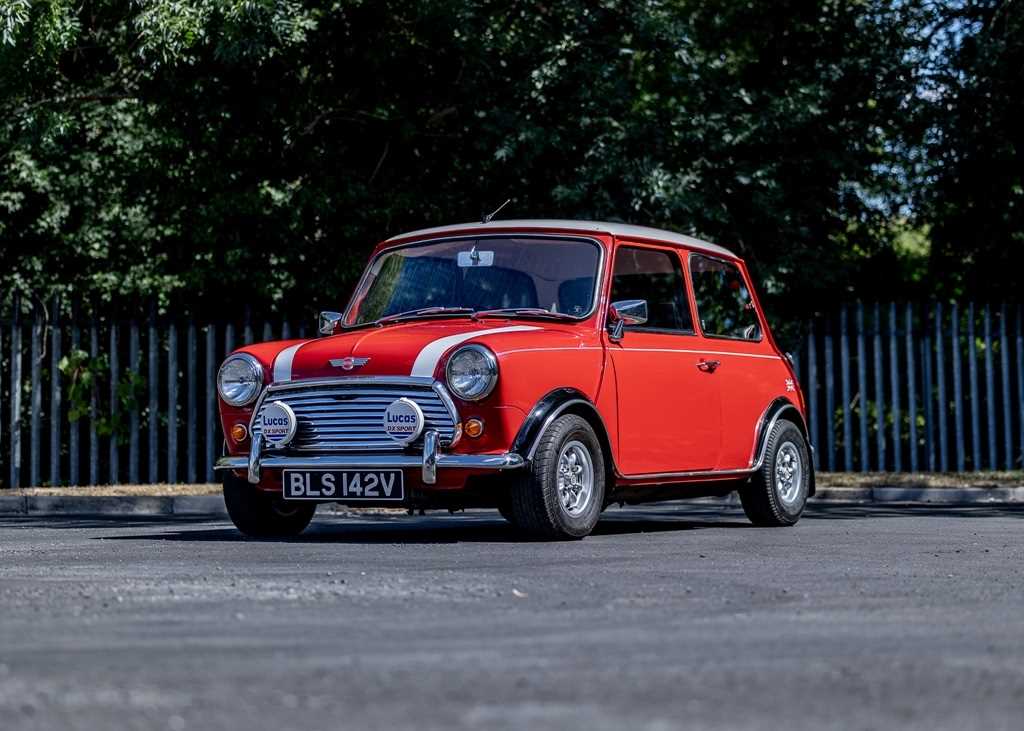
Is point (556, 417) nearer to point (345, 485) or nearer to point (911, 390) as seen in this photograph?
point (345, 485)

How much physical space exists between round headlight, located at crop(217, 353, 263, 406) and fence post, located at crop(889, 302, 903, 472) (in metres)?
10.9

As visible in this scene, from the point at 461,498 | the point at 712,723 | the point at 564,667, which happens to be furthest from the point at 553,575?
the point at 712,723

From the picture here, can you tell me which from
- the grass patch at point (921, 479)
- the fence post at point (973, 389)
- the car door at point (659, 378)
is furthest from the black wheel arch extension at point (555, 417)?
the fence post at point (973, 389)

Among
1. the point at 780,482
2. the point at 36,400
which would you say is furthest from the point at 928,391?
the point at 36,400

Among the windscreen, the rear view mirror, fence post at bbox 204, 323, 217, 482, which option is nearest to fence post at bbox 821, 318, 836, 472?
fence post at bbox 204, 323, 217, 482

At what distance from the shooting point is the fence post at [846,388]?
1919 cm

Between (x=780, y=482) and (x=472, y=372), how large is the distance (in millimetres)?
3436

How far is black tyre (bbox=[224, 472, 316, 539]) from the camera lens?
10180 mm

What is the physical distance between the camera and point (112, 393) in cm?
1777

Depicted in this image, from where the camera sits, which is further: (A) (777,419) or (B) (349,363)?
(A) (777,419)

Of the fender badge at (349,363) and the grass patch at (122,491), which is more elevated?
the fender badge at (349,363)

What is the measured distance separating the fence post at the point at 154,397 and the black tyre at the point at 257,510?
741 cm

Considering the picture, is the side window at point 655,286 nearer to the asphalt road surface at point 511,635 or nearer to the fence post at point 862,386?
the asphalt road surface at point 511,635

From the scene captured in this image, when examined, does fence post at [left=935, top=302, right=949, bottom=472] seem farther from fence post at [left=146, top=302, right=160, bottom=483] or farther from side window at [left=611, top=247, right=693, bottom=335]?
fence post at [left=146, top=302, right=160, bottom=483]
